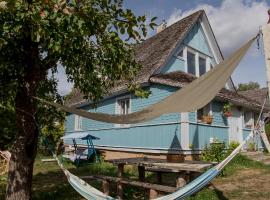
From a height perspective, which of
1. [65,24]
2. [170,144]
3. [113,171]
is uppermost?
[65,24]

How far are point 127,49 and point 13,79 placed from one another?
8.54 feet

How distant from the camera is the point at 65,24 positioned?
5.23 metres

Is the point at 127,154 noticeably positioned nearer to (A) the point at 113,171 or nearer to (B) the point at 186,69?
(A) the point at 113,171

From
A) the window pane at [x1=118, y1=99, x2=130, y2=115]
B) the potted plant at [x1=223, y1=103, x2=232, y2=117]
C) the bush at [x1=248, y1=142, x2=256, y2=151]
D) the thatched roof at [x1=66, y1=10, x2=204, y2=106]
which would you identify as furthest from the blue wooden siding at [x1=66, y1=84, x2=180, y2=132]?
the bush at [x1=248, y1=142, x2=256, y2=151]

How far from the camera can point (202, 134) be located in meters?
13.4

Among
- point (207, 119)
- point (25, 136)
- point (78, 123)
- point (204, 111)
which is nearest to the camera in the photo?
point (25, 136)

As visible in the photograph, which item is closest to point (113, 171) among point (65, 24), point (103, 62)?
point (103, 62)

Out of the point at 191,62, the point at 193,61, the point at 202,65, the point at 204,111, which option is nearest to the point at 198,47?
the point at 193,61

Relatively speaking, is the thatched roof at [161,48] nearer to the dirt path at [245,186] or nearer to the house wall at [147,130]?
the house wall at [147,130]

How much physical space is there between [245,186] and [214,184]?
2.64 ft

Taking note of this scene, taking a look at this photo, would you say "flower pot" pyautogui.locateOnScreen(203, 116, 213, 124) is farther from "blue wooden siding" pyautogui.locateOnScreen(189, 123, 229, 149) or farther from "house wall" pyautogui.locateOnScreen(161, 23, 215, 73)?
"house wall" pyautogui.locateOnScreen(161, 23, 215, 73)

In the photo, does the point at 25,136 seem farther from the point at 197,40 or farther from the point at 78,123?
the point at 78,123

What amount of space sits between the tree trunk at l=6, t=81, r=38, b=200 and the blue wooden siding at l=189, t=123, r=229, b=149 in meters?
7.17

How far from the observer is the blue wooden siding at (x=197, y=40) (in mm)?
16312
